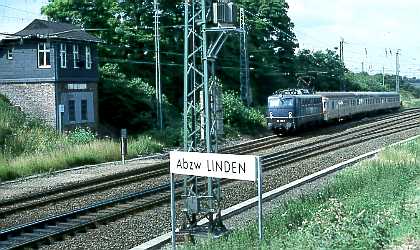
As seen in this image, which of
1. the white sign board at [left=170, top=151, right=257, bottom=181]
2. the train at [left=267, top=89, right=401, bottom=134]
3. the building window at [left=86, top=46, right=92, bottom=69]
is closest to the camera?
the white sign board at [left=170, top=151, right=257, bottom=181]

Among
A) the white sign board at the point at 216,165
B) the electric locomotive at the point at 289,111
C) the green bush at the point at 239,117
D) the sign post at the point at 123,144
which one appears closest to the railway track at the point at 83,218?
the white sign board at the point at 216,165

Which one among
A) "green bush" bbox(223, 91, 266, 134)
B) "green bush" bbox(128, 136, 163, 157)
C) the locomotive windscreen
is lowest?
"green bush" bbox(128, 136, 163, 157)

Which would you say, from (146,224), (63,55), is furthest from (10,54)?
(146,224)

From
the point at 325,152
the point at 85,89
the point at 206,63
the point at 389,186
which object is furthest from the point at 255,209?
the point at 85,89

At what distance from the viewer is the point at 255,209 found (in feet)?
53.2

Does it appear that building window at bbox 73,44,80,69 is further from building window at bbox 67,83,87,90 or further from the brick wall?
the brick wall

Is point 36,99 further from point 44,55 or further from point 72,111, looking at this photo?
point 44,55

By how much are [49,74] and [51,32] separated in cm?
231

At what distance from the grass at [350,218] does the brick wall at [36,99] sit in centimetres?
1980

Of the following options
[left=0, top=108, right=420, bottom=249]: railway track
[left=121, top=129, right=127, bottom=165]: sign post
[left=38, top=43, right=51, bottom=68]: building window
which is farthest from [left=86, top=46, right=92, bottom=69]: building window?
[left=0, top=108, right=420, bottom=249]: railway track

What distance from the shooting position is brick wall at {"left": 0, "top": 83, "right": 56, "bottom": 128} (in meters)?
34.8

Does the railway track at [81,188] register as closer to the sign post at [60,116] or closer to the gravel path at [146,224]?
the gravel path at [146,224]

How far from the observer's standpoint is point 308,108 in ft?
134

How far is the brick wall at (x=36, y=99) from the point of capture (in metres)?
34.8
